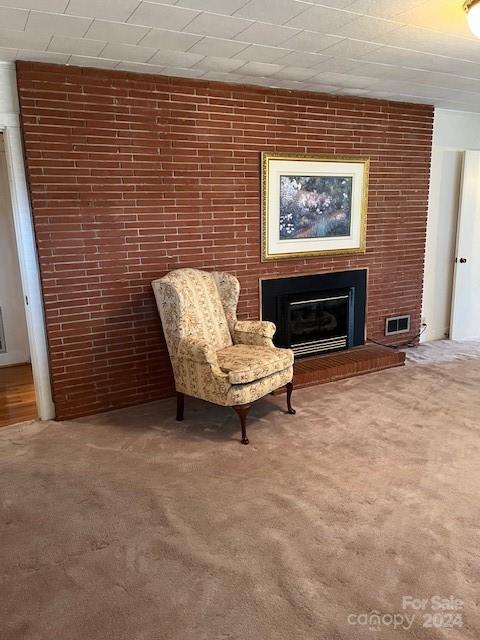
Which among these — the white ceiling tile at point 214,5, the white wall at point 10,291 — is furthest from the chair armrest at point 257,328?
the white wall at point 10,291

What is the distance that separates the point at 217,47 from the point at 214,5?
611mm

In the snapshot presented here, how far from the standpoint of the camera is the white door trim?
3.07 metres

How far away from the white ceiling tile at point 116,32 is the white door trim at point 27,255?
82 centimetres

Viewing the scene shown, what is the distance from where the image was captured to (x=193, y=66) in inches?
126

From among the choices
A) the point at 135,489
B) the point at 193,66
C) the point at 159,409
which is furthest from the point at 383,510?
the point at 193,66

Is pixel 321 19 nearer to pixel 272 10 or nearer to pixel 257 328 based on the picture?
pixel 272 10

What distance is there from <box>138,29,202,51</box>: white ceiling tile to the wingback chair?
1.44 m

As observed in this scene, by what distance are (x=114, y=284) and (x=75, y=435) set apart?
43.0 inches

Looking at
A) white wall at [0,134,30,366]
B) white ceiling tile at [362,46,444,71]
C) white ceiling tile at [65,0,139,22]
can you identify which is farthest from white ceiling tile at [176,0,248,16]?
white wall at [0,134,30,366]

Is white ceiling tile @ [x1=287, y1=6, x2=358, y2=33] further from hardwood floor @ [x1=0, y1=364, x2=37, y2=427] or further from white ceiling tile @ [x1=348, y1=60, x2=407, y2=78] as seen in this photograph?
hardwood floor @ [x1=0, y1=364, x2=37, y2=427]

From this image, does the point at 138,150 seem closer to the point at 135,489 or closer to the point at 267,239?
the point at 267,239

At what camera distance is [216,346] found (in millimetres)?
3533

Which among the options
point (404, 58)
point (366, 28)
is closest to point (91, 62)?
point (366, 28)

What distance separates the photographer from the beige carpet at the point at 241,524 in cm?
173
